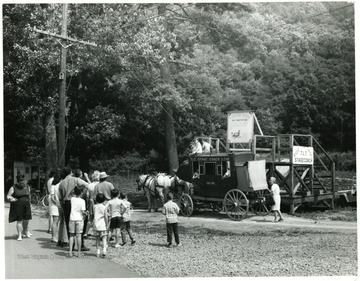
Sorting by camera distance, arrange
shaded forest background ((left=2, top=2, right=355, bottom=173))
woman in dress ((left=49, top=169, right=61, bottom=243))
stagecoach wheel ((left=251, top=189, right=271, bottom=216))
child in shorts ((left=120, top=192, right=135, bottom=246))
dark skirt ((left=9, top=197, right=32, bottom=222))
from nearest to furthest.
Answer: child in shorts ((left=120, top=192, right=135, bottom=246))
dark skirt ((left=9, top=197, right=32, bottom=222))
woman in dress ((left=49, top=169, right=61, bottom=243))
stagecoach wheel ((left=251, top=189, right=271, bottom=216))
shaded forest background ((left=2, top=2, right=355, bottom=173))

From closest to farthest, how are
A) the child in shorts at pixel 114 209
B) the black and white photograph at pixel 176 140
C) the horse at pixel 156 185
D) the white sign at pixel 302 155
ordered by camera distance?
1. the black and white photograph at pixel 176 140
2. the child in shorts at pixel 114 209
3. the white sign at pixel 302 155
4. the horse at pixel 156 185

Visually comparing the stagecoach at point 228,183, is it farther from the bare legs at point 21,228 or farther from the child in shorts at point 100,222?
the bare legs at point 21,228

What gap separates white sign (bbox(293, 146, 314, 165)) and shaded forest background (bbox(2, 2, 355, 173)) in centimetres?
143

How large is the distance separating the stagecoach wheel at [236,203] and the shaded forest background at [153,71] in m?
4.20

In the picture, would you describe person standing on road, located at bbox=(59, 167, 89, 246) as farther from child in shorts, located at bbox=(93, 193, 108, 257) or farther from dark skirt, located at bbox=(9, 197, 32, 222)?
dark skirt, located at bbox=(9, 197, 32, 222)

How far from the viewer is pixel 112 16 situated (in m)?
18.4

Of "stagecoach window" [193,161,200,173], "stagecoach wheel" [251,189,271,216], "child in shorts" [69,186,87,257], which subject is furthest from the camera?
"stagecoach window" [193,161,200,173]

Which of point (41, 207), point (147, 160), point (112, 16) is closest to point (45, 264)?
point (41, 207)

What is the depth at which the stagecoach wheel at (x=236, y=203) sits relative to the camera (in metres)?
15.3

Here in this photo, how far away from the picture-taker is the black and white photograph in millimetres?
10266

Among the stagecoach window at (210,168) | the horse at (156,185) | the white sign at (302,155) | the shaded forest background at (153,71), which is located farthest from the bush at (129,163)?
the white sign at (302,155)

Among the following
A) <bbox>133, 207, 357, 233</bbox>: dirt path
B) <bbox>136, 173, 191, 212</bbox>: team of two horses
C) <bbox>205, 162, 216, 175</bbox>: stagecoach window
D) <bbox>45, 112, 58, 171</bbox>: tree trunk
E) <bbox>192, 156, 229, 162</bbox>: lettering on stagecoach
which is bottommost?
<bbox>133, 207, 357, 233</bbox>: dirt path

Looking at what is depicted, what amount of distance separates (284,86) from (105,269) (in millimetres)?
21665

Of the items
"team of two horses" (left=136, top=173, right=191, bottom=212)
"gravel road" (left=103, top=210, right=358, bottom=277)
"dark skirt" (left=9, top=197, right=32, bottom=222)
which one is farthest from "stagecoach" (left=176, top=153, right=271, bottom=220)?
"dark skirt" (left=9, top=197, right=32, bottom=222)
